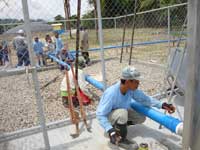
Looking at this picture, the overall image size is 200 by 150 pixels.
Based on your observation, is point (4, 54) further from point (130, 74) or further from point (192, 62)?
point (192, 62)

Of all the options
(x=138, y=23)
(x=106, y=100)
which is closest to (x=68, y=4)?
(x=106, y=100)

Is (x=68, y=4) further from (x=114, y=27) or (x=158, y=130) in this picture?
(x=114, y=27)

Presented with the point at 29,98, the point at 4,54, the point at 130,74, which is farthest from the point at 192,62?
the point at 4,54

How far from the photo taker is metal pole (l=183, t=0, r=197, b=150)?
107 centimetres

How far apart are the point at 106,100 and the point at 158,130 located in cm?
98

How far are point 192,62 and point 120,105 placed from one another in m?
2.15

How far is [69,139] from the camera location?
3.46 metres

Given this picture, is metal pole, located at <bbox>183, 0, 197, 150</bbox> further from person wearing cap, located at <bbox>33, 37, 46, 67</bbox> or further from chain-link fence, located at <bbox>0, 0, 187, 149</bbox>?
person wearing cap, located at <bbox>33, 37, 46, 67</bbox>

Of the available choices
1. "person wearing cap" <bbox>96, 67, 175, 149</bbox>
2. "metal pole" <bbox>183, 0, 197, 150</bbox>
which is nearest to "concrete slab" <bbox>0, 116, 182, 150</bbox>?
"person wearing cap" <bbox>96, 67, 175, 149</bbox>

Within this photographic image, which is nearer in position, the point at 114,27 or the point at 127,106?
the point at 127,106

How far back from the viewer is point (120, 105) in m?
3.23

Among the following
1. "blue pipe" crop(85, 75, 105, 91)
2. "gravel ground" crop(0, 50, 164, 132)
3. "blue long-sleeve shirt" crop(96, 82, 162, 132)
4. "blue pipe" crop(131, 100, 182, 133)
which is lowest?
"gravel ground" crop(0, 50, 164, 132)

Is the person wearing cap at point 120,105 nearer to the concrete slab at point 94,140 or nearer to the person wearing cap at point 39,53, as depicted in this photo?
the concrete slab at point 94,140

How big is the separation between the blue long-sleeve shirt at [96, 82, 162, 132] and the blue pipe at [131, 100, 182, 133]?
10 centimetres
